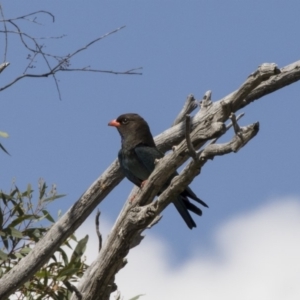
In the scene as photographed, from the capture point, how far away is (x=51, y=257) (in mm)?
7191

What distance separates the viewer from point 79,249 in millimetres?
7219

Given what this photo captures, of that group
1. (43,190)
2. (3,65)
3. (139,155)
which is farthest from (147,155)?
(3,65)

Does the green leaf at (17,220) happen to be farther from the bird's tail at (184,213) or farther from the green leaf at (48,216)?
the bird's tail at (184,213)

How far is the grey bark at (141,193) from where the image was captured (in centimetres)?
546

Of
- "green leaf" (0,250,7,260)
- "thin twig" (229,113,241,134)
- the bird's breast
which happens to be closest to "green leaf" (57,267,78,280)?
"green leaf" (0,250,7,260)

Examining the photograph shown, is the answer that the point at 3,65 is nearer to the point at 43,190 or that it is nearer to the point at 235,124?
the point at 43,190

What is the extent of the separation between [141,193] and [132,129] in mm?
2413

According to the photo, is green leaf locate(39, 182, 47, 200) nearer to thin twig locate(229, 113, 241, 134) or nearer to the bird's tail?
the bird's tail

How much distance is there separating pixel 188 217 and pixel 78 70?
1.33 m

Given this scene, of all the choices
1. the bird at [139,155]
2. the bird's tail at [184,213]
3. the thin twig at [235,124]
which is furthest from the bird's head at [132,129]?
the thin twig at [235,124]

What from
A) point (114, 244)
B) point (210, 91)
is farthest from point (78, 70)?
point (114, 244)

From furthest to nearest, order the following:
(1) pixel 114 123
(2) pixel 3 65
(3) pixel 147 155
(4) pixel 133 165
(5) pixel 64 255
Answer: (1) pixel 114 123
(3) pixel 147 155
(4) pixel 133 165
(5) pixel 64 255
(2) pixel 3 65

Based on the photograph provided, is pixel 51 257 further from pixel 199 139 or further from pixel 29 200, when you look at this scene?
pixel 199 139

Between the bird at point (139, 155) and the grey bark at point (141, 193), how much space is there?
100mm
